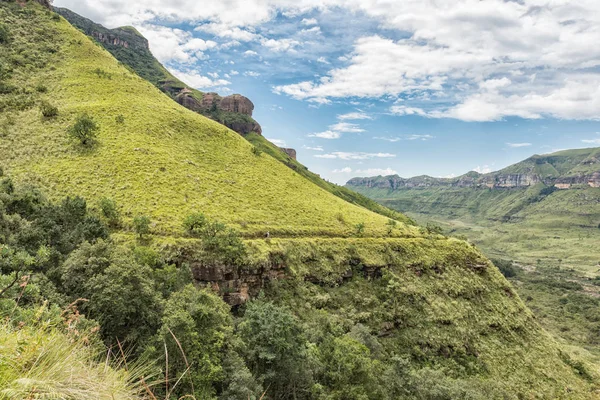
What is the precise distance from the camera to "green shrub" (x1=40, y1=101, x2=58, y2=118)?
65.2 metres

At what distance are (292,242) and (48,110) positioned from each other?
56394 millimetres

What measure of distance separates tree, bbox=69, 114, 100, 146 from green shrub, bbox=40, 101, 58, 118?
10516 millimetres

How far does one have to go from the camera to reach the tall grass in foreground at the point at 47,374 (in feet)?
13.0

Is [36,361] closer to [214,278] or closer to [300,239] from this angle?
[214,278]

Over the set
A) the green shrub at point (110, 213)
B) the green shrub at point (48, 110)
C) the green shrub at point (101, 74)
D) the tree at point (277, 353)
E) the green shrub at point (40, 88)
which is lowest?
the tree at point (277, 353)

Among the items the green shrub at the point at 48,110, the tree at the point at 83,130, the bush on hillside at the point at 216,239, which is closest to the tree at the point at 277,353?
the bush on hillside at the point at 216,239

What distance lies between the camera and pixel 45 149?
5666 cm

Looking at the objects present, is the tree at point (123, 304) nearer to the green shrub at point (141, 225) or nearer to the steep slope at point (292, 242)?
the steep slope at point (292, 242)

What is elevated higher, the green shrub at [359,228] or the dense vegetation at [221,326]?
the green shrub at [359,228]

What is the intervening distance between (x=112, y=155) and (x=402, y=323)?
58.2m

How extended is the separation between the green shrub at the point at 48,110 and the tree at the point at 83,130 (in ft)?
34.5

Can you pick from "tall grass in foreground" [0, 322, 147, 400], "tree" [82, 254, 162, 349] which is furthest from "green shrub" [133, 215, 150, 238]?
"tall grass in foreground" [0, 322, 147, 400]

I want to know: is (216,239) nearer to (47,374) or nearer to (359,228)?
(359,228)

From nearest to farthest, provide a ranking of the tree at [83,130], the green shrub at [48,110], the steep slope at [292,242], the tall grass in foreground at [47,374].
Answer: the tall grass in foreground at [47,374] → the steep slope at [292,242] → the tree at [83,130] → the green shrub at [48,110]
